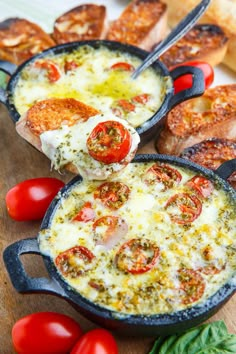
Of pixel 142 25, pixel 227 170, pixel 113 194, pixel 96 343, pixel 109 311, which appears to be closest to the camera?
pixel 109 311

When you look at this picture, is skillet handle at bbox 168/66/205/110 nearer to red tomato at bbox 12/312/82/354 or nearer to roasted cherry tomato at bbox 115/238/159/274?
roasted cherry tomato at bbox 115/238/159/274

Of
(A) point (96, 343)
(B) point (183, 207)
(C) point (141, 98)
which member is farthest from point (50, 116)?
(A) point (96, 343)

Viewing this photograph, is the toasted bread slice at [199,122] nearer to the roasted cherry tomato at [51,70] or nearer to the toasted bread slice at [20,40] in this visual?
the roasted cherry tomato at [51,70]

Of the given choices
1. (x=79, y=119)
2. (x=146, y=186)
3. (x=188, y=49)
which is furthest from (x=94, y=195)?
(x=188, y=49)

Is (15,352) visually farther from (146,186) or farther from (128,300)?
(146,186)

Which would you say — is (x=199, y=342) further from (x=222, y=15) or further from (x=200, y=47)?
(x=222, y=15)
